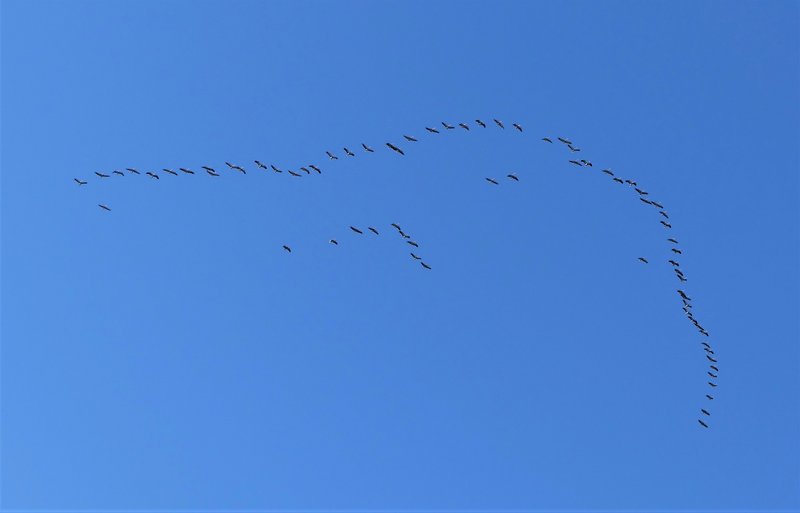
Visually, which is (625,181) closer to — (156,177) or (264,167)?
(264,167)

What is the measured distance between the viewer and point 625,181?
69438 millimetres

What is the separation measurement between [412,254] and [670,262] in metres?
20.4

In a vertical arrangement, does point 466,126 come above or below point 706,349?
above

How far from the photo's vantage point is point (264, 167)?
6650 cm

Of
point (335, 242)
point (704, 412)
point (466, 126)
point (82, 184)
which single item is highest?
point (466, 126)

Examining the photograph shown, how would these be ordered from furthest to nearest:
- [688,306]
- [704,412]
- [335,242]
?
1. [688,306]
2. [704,412]
3. [335,242]

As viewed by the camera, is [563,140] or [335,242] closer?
[335,242]

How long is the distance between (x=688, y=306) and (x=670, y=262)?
3825 millimetres

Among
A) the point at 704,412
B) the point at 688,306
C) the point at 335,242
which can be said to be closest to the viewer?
the point at 335,242

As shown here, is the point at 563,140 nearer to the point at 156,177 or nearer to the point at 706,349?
the point at 706,349

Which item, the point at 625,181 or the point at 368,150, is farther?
A: the point at 625,181

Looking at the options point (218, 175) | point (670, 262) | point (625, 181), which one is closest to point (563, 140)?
point (625, 181)

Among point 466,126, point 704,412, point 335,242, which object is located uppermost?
point 466,126

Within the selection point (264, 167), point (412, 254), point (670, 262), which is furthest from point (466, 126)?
point (670, 262)
